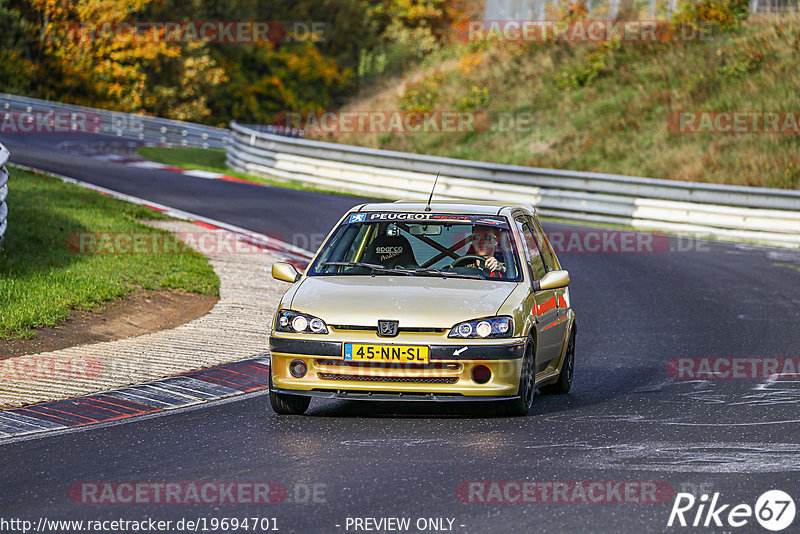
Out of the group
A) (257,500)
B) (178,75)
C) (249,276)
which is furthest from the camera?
(178,75)

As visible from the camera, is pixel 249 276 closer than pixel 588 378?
No

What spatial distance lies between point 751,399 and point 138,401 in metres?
4.92

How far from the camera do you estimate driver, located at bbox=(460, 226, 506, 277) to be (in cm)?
958

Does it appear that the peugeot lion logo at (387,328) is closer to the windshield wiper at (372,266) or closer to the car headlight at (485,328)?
the car headlight at (485,328)

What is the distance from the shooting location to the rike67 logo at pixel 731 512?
612 cm

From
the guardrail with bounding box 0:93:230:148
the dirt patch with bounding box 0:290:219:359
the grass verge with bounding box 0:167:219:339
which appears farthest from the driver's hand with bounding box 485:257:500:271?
the guardrail with bounding box 0:93:230:148

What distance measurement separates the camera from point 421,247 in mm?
9867

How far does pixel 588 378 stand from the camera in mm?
11133

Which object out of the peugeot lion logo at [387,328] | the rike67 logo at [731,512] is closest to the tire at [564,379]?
the peugeot lion logo at [387,328]

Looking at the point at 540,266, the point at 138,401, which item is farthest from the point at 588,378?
the point at 138,401

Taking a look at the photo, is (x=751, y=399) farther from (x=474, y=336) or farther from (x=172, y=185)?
(x=172, y=185)

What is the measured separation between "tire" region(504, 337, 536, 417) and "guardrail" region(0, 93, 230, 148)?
30.6 m

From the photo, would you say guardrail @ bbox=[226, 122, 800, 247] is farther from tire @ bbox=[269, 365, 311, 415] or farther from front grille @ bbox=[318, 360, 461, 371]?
front grille @ bbox=[318, 360, 461, 371]

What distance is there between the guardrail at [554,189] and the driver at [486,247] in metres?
14.5
